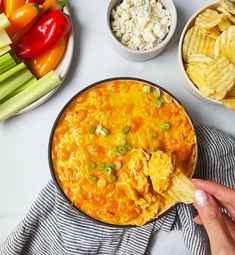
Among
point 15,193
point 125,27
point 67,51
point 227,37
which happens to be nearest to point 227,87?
point 227,37

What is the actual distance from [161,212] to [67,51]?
0.68 meters

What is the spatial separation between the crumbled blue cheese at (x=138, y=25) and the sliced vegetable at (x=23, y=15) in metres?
0.28

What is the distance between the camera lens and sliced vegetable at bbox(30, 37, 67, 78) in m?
2.03

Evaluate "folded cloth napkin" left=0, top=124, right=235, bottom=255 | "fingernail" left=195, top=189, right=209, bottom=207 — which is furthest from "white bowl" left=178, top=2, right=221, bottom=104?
"fingernail" left=195, top=189, right=209, bottom=207

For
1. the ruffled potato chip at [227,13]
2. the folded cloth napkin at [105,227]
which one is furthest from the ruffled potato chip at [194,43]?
the folded cloth napkin at [105,227]

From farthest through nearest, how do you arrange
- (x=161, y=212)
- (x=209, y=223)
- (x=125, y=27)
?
(x=125, y=27), (x=161, y=212), (x=209, y=223)

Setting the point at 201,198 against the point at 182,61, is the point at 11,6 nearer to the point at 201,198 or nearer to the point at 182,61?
the point at 182,61

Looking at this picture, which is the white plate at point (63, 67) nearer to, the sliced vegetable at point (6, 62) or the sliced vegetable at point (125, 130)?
the sliced vegetable at point (6, 62)

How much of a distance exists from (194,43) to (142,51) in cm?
19

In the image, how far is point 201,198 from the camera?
5.52 ft

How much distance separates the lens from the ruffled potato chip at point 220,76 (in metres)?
1.91

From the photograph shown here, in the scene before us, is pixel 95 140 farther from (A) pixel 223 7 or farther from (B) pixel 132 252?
(A) pixel 223 7

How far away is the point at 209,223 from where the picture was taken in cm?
159

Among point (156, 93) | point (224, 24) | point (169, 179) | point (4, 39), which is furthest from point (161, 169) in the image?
point (4, 39)
